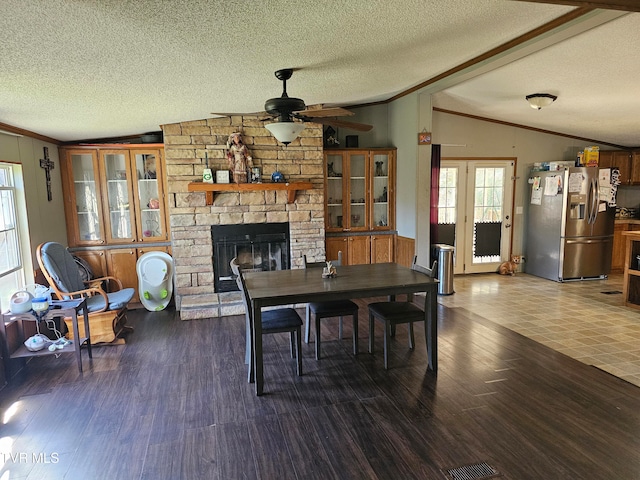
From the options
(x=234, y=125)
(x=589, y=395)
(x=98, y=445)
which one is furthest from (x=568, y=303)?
(x=98, y=445)

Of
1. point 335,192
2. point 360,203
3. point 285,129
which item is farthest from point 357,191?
point 285,129

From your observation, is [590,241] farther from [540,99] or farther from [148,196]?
[148,196]

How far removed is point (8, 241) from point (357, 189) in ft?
13.6

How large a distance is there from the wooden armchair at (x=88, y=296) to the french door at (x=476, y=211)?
4746 millimetres

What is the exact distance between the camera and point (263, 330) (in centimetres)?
300

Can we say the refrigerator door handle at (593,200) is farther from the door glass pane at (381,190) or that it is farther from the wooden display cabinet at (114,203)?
the wooden display cabinet at (114,203)

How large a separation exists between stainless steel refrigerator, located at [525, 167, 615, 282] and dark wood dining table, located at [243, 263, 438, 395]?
391 centimetres

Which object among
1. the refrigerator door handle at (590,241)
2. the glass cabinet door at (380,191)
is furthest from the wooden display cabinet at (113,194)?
the refrigerator door handle at (590,241)

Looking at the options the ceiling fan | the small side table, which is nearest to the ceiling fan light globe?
the ceiling fan

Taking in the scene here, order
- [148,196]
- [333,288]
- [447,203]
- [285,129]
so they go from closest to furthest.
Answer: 1. [285,129]
2. [333,288]
3. [148,196]
4. [447,203]

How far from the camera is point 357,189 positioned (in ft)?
19.2

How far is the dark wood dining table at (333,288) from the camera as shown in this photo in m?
2.87

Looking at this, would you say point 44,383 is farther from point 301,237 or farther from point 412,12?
point 412,12

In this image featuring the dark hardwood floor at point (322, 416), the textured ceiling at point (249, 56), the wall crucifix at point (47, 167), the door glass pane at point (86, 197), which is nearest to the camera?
the textured ceiling at point (249, 56)
